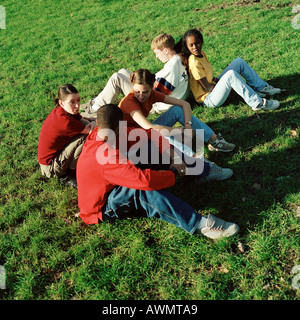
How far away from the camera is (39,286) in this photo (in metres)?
2.96

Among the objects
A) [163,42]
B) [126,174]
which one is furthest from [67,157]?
[163,42]

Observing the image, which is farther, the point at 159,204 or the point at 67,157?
the point at 67,157

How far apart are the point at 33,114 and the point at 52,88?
1.26m

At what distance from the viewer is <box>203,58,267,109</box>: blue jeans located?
180 inches

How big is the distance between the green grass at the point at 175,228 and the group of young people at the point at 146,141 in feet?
0.74

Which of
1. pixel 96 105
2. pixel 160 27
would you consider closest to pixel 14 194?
pixel 96 105

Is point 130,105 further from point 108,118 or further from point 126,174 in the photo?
point 126,174

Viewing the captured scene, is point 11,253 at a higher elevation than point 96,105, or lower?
lower

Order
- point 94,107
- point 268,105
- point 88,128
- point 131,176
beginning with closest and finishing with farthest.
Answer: point 131,176
point 88,128
point 268,105
point 94,107

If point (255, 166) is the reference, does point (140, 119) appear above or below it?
above

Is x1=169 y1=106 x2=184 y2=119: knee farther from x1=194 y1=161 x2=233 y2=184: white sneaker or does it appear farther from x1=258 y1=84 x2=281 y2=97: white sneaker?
x1=258 y1=84 x2=281 y2=97: white sneaker

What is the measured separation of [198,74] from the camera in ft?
15.5

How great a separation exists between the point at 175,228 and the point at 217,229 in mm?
490
